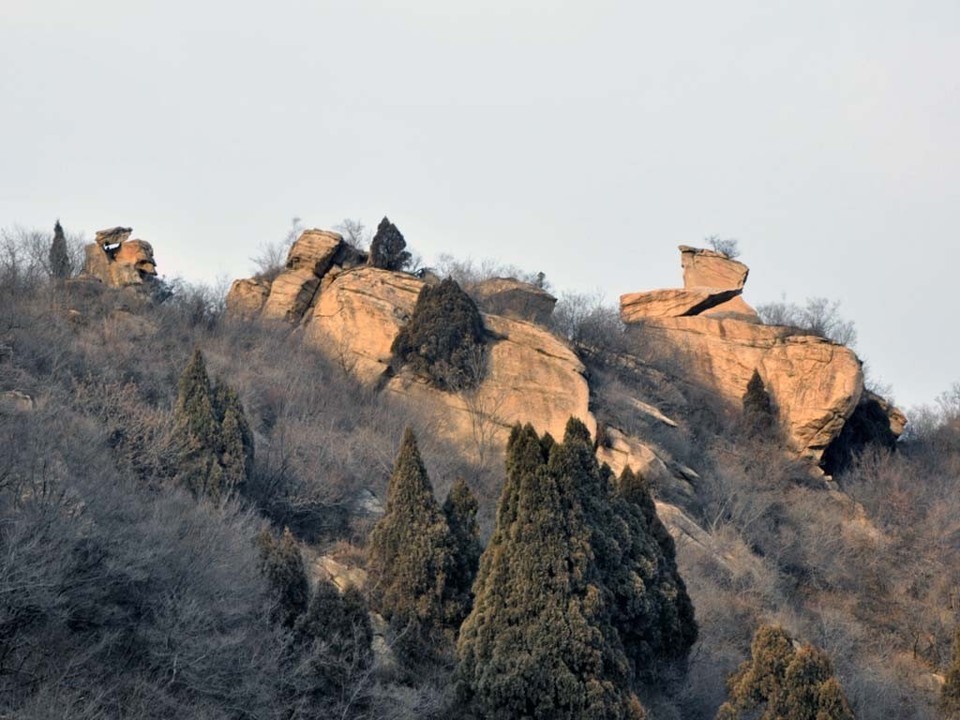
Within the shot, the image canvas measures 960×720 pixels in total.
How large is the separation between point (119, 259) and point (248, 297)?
4.62 meters

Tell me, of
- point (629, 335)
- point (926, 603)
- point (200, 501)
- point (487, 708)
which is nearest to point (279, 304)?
point (629, 335)

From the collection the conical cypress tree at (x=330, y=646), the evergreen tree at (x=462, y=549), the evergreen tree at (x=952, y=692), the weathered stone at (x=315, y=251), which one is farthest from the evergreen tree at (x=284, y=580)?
the weathered stone at (x=315, y=251)

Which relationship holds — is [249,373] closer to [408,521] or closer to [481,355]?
[481,355]

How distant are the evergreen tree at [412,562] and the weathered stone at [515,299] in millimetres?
17995

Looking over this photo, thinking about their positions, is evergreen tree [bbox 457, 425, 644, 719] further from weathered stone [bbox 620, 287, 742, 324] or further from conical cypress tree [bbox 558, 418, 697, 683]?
weathered stone [bbox 620, 287, 742, 324]

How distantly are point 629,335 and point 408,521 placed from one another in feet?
78.0

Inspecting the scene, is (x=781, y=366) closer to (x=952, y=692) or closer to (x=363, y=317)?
(x=363, y=317)

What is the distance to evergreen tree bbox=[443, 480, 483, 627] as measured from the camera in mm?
19625

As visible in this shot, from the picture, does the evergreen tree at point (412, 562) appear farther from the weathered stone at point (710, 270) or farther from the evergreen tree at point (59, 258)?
the weathered stone at point (710, 270)

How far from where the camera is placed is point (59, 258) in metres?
37.9

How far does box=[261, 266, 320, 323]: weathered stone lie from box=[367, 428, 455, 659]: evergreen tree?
18.0 m

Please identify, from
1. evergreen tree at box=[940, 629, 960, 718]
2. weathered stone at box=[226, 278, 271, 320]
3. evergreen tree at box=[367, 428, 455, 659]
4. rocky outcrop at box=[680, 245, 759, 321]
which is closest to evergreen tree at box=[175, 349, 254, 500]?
evergreen tree at box=[367, 428, 455, 659]

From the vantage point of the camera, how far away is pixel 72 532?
15227mm

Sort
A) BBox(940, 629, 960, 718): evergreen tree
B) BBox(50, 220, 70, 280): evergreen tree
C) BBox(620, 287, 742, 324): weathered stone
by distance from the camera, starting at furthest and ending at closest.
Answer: BBox(620, 287, 742, 324): weathered stone
BBox(50, 220, 70, 280): evergreen tree
BBox(940, 629, 960, 718): evergreen tree
